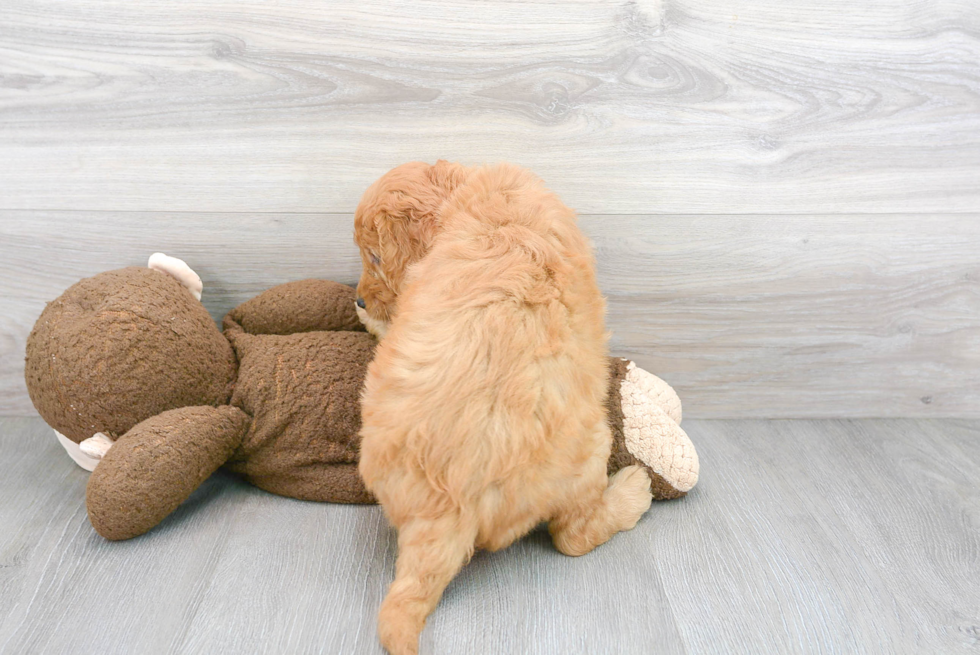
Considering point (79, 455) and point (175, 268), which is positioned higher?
point (175, 268)

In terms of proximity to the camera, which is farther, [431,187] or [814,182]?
[814,182]

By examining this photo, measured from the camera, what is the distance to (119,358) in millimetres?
1129

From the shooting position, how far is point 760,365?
152 cm

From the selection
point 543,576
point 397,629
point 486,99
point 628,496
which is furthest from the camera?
point 486,99

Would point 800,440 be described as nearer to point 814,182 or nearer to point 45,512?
point 814,182

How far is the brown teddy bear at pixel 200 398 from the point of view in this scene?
110 cm

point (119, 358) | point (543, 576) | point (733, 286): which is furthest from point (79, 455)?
point (733, 286)

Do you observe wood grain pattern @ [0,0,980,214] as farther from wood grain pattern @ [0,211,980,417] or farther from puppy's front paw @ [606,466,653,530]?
puppy's front paw @ [606,466,653,530]

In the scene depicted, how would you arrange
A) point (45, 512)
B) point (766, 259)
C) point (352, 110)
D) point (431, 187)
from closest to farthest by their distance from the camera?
point (431, 187), point (45, 512), point (352, 110), point (766, 259)

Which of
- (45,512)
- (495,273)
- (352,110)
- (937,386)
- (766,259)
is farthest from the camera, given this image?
(937,386)

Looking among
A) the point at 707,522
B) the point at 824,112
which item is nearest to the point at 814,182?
the point at 824,112

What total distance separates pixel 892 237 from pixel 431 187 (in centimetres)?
101

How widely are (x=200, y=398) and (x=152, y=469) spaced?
169 mm

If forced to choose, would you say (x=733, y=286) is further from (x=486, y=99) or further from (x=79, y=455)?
(x=79, y=455)
